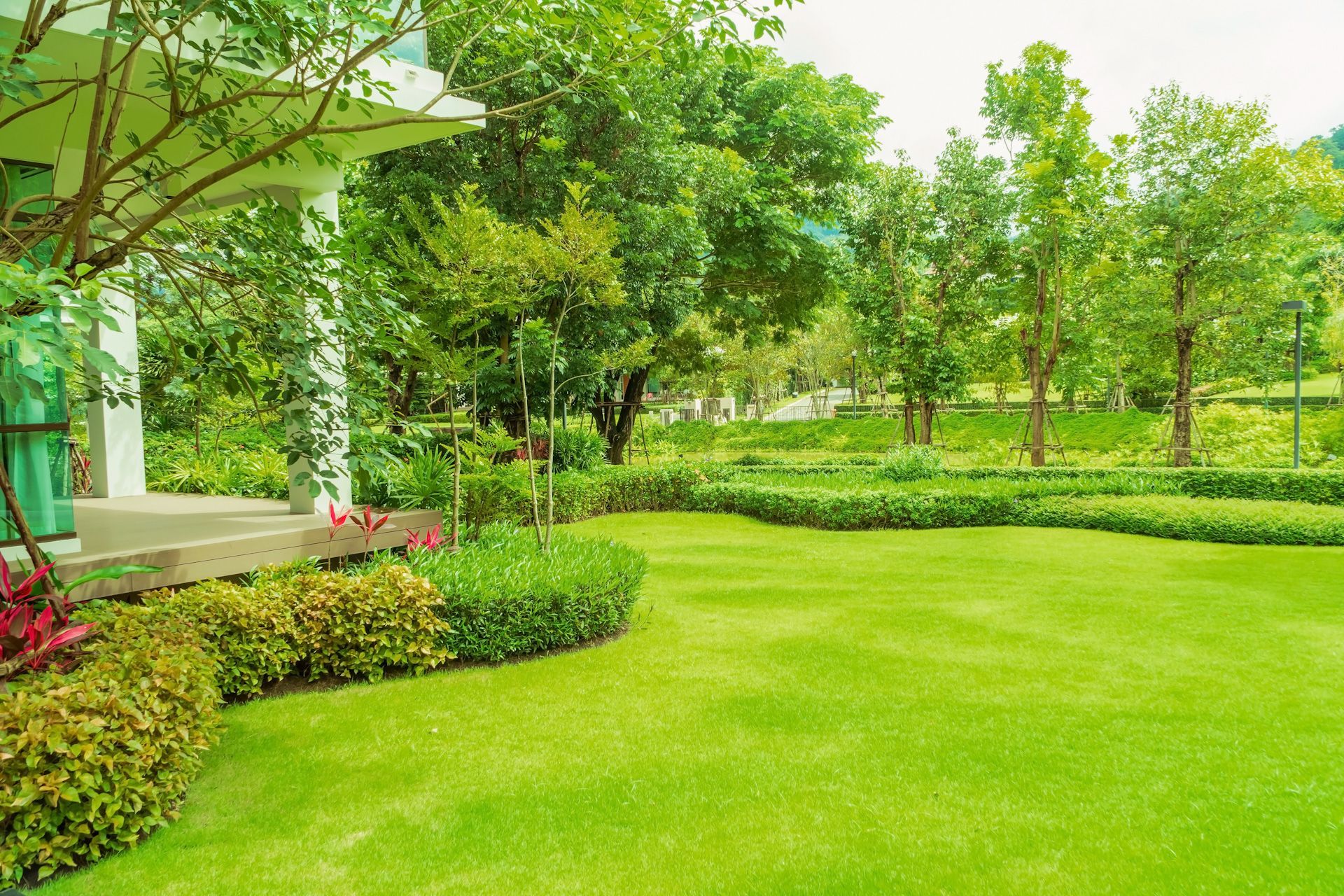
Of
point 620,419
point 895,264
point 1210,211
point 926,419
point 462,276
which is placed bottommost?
point 926,419

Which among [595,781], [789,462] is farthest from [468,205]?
[789,462]

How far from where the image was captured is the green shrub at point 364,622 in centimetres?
505

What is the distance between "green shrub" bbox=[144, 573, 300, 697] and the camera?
4.68m

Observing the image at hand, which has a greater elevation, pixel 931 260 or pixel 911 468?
pixel 931 260

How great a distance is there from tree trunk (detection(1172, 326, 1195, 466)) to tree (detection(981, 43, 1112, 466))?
176cm

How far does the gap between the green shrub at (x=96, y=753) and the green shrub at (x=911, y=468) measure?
10946 millimetres

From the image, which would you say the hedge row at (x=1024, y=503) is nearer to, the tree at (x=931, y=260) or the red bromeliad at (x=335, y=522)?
the red bromeliad at (x=335, y=522)

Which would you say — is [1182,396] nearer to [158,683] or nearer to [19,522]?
[158,683]

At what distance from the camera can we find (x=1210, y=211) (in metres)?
14.2

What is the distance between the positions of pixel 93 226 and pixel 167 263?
440 millimetres

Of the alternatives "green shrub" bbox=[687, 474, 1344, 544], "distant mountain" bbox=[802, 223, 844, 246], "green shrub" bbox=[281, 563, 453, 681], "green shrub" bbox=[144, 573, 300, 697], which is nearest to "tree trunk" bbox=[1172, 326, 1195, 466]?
"green shrub" bbox=[687, 474, 1344, 544]

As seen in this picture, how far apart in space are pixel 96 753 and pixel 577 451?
33.2ft

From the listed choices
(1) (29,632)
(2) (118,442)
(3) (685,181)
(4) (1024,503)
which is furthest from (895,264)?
(1) (29,632)

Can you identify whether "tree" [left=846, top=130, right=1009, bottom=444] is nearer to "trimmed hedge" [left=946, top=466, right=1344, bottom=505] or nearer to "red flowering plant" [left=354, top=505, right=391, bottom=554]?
"trimmed hedge" [left=946, top=466, right=1344, bottom=505]
